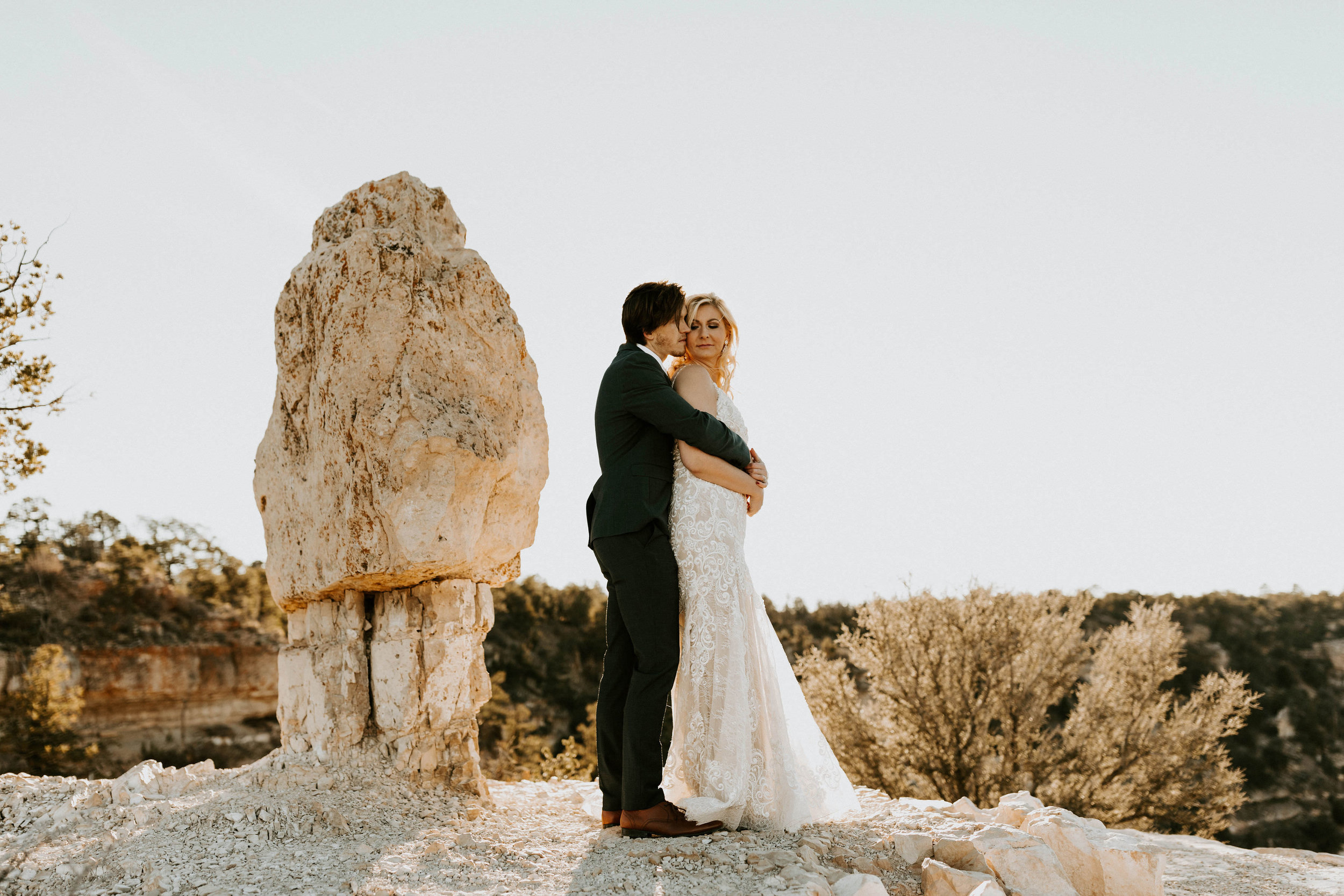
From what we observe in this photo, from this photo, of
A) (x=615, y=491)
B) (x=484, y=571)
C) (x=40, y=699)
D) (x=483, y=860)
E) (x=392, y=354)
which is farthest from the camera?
(x=40, y=699)

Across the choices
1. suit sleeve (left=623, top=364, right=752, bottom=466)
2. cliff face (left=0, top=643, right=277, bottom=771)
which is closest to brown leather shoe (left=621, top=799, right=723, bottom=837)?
suit sleeve (left=623, top=364, right=752, bottom=466)

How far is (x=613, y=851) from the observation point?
3918 mm

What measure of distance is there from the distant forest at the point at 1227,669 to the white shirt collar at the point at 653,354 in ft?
33.0

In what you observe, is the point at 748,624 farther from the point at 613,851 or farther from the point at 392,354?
the point at 392,354

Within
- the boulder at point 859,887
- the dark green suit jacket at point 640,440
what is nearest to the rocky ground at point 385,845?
the boulder at point 859,887

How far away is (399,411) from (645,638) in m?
1.96

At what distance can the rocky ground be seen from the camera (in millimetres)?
3543

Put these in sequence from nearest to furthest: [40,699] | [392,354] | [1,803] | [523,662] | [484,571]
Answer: [1,803] < [392,354] < [484,571] < [40,699] < [523,662]

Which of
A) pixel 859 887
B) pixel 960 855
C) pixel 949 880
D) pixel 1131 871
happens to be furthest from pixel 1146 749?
pixel 859 887

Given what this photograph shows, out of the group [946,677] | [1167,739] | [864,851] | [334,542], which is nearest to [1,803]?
[334,542]

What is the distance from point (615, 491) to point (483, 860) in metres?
1.79

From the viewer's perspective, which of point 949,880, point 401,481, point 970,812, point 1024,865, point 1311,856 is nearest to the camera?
point 949,880

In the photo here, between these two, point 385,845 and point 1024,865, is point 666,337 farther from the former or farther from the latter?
point 1024,865

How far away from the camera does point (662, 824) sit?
3959 mm
